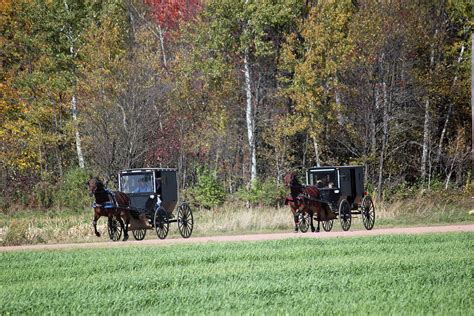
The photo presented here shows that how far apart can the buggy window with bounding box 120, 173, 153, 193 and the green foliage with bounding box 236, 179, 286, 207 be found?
10602mm

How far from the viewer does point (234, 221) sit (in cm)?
3281

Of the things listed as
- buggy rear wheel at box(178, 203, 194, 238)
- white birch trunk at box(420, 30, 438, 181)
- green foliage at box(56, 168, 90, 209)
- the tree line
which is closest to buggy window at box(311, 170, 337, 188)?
buggy rear wheel at box(178, 203, 194, 238)

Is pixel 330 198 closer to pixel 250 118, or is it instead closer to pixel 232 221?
pixel 232 221

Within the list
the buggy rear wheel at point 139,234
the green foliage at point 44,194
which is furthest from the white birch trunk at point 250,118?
the buggy rear wheel at point 139,234

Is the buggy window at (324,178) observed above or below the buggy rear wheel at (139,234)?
above

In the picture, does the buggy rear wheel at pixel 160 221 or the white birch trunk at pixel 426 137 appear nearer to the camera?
the buggy rear wheel at pixel 160 221

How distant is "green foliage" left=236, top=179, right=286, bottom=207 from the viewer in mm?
40094

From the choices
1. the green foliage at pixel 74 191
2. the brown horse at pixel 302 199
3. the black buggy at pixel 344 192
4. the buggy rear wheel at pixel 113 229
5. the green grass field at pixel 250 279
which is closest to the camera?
the green grass field at pixel 250 279

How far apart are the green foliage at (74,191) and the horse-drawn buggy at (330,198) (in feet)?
46.0

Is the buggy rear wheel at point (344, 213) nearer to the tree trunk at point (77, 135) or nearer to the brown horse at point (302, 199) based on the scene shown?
the brown horse at point (302, 199)

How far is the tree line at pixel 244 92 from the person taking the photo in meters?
Answer: 41.6

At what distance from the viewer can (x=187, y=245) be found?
23.8m

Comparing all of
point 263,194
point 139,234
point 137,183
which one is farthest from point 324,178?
point 263,194

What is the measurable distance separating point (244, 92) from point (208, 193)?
6373 mm
